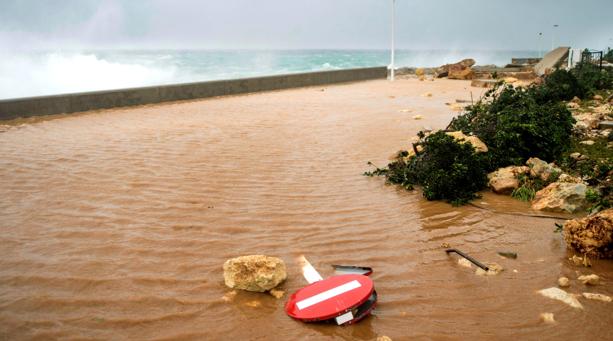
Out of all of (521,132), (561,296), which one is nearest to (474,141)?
(521,132)

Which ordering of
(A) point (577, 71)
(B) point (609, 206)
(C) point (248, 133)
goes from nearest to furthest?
1. (B) point (609, 206)
2. (C) point (248, 133)
3. (A) point (577, 71)

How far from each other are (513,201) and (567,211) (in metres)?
0.60

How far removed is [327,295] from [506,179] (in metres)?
3.53

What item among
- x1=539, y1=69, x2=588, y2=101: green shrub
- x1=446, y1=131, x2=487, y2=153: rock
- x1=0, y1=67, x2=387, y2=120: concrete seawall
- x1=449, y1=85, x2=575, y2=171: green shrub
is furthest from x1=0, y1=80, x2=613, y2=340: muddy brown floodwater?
x1=539, y1=69, x2=588, y2=101: green shrub

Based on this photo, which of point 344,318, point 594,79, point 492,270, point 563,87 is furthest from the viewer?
point 594,79

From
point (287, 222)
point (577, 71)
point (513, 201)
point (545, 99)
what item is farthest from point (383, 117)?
point (577, 71)

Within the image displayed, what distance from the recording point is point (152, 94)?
15.2 metres

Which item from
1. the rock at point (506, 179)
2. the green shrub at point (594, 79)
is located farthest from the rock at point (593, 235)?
the green shrub at point (594, 79)

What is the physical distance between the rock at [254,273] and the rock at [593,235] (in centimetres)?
264

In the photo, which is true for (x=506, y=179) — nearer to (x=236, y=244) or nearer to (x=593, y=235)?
(x=593, y=235)

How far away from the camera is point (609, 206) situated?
460cm

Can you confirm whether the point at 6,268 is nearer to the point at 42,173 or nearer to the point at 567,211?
the point at 42,173

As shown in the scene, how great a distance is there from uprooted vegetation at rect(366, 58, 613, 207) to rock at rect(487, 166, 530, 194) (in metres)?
0.07

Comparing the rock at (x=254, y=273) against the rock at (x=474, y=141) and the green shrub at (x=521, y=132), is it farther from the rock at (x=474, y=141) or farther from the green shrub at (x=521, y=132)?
the green shrub at (x=521, y=132)
